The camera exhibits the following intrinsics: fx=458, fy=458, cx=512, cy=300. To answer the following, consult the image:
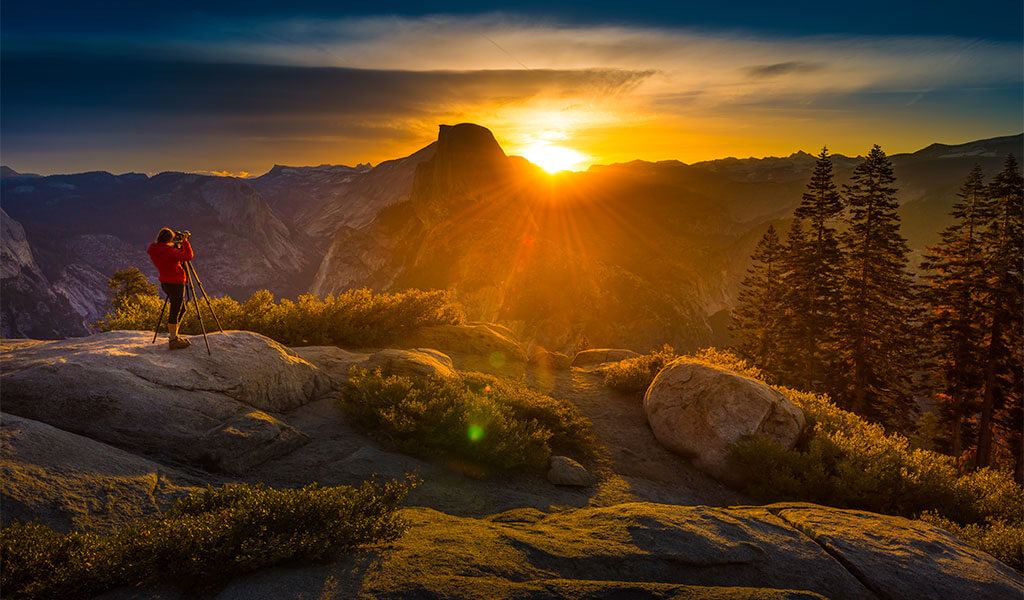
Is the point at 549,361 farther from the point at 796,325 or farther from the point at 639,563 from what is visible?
the point at 796,325

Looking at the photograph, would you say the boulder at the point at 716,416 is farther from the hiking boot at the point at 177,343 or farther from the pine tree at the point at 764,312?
the pine tree at the point at 764,312

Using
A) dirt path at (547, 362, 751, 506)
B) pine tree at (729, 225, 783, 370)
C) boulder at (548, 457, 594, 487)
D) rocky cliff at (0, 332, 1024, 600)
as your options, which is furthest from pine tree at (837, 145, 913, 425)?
boulder at (548, 457, 594, 487)

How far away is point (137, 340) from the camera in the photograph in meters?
10.2

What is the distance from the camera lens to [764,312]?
36156 millimetres

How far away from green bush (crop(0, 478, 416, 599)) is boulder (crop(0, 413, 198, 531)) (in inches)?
24.8

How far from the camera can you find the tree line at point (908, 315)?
79.6ft

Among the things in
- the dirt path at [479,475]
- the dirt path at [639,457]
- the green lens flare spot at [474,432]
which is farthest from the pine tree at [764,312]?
the green lens flare spot at [474,432]

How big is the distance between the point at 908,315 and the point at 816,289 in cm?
520

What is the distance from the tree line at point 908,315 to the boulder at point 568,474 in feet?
82.8

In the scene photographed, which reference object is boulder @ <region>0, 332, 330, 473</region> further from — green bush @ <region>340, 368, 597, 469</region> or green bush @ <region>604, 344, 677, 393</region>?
green bush @ <region>604, 344, 677, 393</region>

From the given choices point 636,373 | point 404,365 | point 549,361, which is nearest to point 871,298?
point 636,373

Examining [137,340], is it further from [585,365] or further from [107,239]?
[107,239]

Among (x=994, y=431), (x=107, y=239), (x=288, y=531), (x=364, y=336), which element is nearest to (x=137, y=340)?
(x=364, y=336)

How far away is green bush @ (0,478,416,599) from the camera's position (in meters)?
3.77
